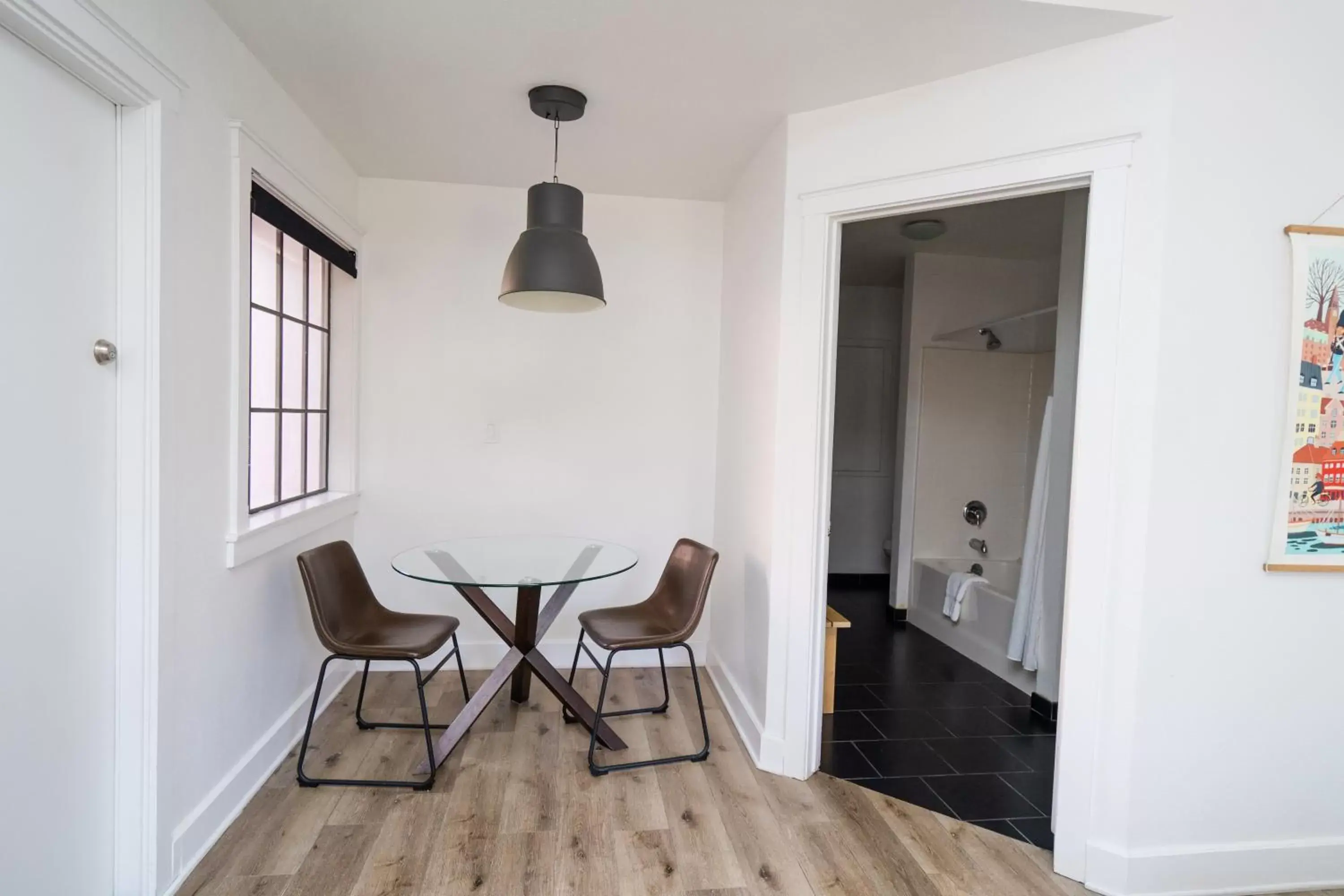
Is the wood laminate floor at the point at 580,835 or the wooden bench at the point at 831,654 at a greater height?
the wooden bench at the point at 831,654

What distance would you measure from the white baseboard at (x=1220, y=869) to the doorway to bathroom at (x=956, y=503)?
24 centimetres

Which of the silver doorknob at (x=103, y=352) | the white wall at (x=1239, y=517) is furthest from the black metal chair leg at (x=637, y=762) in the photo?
the silver doorknob at (x=103, y=352)

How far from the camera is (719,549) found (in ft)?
11.5

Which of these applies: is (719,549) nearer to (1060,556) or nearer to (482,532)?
(482,532)

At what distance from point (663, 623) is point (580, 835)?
889 millimetres

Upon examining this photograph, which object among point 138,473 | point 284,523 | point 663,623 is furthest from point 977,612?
point 138,473

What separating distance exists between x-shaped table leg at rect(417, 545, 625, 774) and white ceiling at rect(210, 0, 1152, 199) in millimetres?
1698

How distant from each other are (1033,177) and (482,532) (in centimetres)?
279

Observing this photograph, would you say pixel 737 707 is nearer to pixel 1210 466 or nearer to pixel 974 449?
pixel 1210 466

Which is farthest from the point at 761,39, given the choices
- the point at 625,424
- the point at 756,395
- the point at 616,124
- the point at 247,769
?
the point at 247,769

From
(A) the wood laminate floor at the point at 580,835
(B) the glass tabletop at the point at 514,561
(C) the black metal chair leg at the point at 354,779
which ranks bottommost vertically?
(A) the wood laminate floor at the point at 580,835

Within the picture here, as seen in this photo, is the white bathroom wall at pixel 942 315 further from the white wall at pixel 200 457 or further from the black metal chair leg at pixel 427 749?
the white wall at pixel 200 457

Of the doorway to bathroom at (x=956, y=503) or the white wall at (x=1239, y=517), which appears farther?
the doorway to bathroom at (x=956, y=503)

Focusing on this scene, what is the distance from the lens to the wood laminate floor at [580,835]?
1.97 meters
